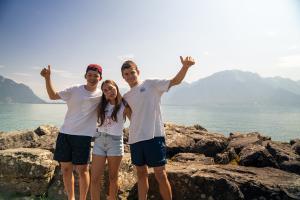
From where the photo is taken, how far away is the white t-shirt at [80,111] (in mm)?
6406

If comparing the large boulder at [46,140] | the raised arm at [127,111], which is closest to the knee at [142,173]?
the raised arm at [127,111]

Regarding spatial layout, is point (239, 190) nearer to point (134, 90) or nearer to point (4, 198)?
point (134, 90)

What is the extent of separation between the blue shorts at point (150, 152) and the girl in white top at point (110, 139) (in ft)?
1.33

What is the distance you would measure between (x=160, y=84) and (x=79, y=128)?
2144 millimetres

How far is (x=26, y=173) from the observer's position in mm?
7543

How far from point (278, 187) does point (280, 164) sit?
297 cm

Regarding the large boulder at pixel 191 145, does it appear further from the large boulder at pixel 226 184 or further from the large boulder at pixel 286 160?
the large boulder at pixel 226 184

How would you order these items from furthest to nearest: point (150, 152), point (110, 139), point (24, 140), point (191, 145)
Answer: point (24, 140)
point (191, 145)
point (110, 139)
point (150, 152)

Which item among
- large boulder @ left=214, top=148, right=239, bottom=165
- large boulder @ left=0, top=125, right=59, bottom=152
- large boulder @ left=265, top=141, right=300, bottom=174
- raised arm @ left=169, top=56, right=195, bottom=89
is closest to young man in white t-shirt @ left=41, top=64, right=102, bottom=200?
raised arm @ left=169, top=56, right=195, bottom=89

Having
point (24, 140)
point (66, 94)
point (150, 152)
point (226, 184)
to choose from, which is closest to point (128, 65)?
point (66, 94)

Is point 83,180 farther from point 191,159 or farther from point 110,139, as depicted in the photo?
point 191,159

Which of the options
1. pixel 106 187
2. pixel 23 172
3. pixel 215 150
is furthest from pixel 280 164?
pixel 23 172

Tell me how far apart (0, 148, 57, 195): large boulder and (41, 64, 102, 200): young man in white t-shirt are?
132cm

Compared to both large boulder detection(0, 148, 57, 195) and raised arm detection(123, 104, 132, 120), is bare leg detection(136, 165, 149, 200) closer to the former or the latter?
raised arm detection(123, 104, 132, 120)
